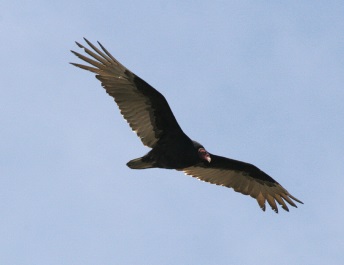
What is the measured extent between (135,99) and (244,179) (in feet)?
9.28

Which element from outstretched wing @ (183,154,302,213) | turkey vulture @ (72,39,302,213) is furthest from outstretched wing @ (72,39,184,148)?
outstretched wing @ (183,154,302,213)

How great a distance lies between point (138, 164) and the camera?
1161cm

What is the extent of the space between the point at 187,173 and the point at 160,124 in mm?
1688

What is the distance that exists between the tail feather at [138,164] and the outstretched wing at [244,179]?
1720 millimetres

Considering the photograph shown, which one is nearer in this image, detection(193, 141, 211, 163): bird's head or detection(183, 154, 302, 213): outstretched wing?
detection(193, 141, 211, 163): bird's head

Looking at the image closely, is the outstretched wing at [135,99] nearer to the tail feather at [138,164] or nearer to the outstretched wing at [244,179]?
the tail feather at [138,164]

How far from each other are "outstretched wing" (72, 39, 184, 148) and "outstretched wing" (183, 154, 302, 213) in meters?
1.63

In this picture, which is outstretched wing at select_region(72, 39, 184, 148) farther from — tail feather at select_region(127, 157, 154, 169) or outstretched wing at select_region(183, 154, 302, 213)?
outstretched wing at select_region(183, 154, 302, 213)

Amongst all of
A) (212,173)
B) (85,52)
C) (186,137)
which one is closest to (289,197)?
(212,173)

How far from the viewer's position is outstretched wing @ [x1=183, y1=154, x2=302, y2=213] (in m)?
13.3

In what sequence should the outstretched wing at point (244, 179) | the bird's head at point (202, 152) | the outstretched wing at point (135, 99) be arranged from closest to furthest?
1. the outstretched wing at point (135, 99)
2. the bird's head at point (202, 152)
3. the outstretched wing at point (244, 179)

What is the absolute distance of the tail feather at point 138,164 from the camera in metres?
11.6

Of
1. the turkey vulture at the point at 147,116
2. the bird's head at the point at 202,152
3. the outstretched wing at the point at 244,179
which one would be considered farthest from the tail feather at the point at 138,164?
the outstretched wing at the point at 244,179

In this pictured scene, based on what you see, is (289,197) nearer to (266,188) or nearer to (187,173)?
(266,188)
